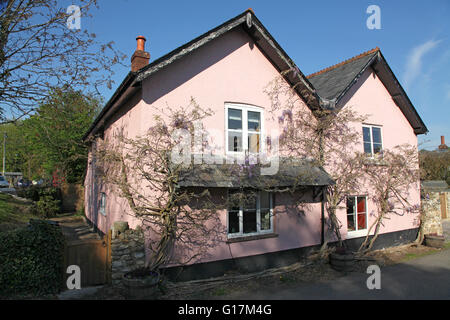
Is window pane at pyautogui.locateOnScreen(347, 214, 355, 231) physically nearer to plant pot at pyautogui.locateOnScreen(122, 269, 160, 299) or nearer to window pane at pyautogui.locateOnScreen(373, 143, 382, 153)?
window pane at pyautogui.locateOnScreen(373, 143, 382, 153)

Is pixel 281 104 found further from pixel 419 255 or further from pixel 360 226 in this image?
pixel 419 255

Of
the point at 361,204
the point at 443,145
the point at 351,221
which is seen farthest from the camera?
the point at 443,145

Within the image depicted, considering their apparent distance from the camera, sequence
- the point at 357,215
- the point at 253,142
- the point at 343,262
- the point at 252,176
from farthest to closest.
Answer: the point at 357,215, the point at 253,142, the point at 343,262, the point at 252,176

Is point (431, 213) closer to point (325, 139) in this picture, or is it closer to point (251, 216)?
point (325, 139)

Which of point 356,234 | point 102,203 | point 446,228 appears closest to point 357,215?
point 356,234

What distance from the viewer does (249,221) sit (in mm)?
8328

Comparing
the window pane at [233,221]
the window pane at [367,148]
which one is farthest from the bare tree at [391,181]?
the window pane at [233,221]

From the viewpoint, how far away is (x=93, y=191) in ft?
45.1

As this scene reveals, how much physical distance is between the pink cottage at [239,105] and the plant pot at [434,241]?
10.7 ft

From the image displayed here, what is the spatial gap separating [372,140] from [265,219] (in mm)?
6230

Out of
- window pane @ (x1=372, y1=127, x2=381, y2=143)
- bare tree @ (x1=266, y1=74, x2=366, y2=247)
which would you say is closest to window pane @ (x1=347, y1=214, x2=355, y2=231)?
bare tree @ (x1=266, y1=74, x2=366, y2=247)

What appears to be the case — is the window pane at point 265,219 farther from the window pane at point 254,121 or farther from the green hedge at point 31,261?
the green hedge at point 31,261
